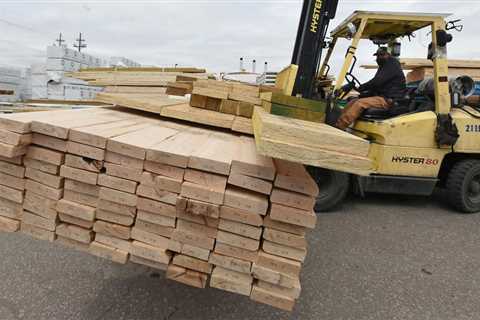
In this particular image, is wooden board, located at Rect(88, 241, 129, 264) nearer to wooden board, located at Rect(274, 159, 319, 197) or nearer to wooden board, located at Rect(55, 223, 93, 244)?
wooden board, located at Rect(55, 223, 93, 244)

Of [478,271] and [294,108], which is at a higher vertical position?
[294,108]

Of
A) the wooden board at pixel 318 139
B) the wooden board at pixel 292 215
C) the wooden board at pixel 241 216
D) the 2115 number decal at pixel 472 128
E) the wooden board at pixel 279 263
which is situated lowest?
the wooden board at pixel 279 263

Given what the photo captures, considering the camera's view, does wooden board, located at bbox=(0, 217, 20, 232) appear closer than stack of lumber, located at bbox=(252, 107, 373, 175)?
No

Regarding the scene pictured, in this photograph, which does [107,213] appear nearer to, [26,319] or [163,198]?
[163,198]

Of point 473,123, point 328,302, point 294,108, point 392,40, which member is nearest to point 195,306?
point 328,302

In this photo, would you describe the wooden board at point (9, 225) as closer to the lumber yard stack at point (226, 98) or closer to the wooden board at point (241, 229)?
the wooden board at point (241, 229)

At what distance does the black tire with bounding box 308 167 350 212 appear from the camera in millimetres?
4551

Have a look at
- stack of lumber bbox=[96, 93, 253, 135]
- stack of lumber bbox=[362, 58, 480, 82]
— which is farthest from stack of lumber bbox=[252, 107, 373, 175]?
stack of lumber bbox=[362, 58, 480, 82]

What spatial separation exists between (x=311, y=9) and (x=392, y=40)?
5.68ft

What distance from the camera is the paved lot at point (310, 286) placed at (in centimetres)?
238

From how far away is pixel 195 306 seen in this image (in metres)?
2.45

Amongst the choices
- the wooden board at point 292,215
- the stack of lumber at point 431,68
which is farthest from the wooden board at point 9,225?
the stack of lumber at point 431,68

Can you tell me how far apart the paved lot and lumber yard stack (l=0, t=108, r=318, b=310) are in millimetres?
822

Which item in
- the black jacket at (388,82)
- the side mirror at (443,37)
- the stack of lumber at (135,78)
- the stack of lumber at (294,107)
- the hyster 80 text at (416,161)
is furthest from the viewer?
the stack of lumber at (135,78)
